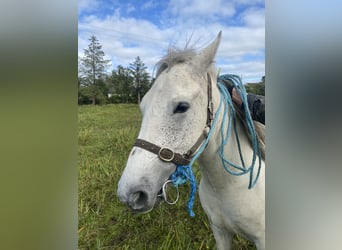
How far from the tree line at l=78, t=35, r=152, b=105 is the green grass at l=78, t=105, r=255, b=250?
0.16 ft

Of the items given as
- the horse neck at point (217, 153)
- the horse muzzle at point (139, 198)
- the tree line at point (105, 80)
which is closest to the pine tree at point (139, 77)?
the tree line at point (105, 80)

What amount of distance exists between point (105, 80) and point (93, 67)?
8 cm

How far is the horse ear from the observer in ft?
3.52

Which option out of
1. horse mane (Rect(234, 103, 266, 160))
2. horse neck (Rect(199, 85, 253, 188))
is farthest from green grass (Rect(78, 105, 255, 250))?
horse mane (Rect(234, 103, 266, 160))

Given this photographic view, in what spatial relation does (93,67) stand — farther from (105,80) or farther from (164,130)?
(164,130)

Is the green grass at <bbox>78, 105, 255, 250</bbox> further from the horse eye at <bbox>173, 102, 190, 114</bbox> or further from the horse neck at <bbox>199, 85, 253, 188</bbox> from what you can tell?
the horse eye at <bbox>173, 102, 190, 114</bbox>

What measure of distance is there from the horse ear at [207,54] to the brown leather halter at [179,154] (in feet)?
0.16

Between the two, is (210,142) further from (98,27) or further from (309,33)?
(98,27)

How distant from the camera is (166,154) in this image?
0.98 meters

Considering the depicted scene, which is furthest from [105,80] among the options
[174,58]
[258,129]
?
[258,129]

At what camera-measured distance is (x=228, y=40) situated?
1.20 meters

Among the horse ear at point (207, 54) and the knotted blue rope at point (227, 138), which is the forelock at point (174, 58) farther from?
the knotted blue rope at point (227, 138)

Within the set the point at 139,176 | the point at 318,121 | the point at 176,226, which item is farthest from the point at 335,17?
the point at 176,226

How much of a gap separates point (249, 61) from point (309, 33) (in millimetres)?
398
